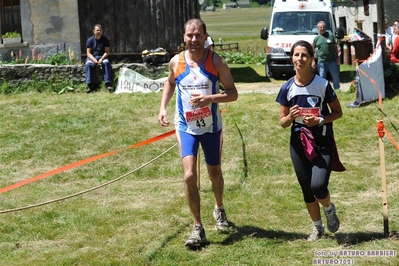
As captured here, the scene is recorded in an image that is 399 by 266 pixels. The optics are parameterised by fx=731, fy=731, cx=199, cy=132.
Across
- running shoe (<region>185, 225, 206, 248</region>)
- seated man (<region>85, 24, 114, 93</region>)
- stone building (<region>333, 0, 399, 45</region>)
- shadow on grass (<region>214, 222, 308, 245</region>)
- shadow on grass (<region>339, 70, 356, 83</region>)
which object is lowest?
shadow on grass (<region>214, 222, 308, 245</region>)

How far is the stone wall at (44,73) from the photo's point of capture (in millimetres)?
15766

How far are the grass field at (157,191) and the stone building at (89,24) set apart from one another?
3462 millimetres

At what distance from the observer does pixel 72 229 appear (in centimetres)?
761

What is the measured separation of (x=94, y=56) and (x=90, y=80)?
63 centimetres

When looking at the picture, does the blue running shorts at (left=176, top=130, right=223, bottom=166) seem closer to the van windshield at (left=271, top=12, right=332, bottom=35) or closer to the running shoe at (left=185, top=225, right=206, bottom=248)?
the running shoe at (left=185, top=225, right=206, bottom=248)

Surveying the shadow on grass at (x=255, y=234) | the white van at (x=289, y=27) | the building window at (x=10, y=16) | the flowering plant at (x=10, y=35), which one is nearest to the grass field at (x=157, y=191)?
the shadow on grass at (x=255, y=234)

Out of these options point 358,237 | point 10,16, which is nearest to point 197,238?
point 358,237

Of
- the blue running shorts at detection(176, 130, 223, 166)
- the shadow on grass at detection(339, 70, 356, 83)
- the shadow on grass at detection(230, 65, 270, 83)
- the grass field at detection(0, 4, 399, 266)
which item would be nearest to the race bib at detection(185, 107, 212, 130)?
the blue running shorts at detection(176, 130, 223, 166)

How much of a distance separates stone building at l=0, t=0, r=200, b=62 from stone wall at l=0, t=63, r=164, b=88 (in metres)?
1.84

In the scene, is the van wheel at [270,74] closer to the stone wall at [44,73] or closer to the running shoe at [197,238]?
the stone wall at [44,73]

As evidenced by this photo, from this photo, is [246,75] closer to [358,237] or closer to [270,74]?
[270,74]

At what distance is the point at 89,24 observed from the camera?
60.6ft

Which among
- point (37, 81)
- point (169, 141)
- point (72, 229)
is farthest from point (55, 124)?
point (72, 229)

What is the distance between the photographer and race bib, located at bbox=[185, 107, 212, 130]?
6.68m
